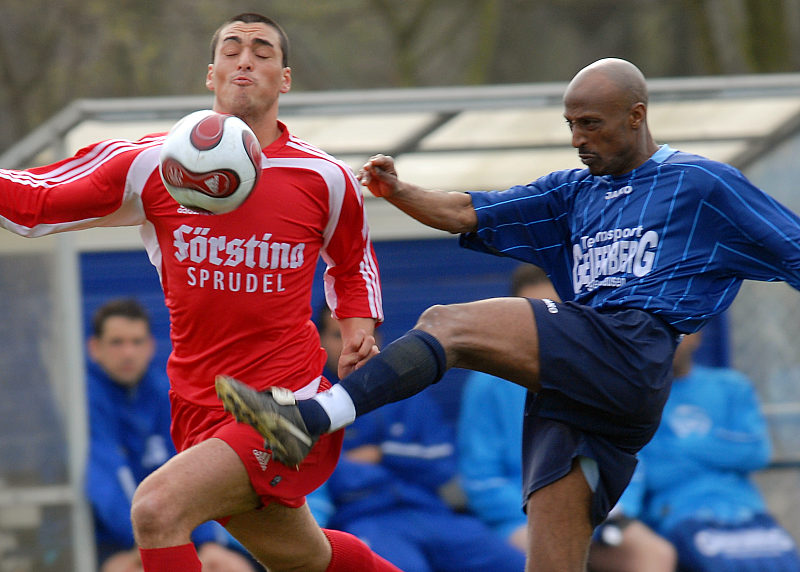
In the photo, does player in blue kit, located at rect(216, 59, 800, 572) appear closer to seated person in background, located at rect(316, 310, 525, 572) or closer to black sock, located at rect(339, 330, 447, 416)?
black sock, located at rect(339, 330, 447, 416)

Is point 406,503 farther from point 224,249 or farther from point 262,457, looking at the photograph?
point 224,249

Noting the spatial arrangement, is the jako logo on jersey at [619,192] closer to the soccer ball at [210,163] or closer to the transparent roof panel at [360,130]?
the soccer ball at [210,163]

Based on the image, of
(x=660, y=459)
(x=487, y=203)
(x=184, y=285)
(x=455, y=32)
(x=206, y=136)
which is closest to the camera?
(x=206, y=136)

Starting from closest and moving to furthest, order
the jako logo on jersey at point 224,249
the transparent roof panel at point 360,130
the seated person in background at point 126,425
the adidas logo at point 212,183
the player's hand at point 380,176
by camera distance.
Answer: 1. the adidas logo at point 212,183
2. the jako logo on jersey at point 224,249
3. the player's hand at point 380,176
4. the seated person in background at point 126,425
5. the transparent roof panel at point 360,130

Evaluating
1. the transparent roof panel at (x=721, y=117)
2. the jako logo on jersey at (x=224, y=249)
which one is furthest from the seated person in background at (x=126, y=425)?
the transparent roof panel at (x=721, y=117)

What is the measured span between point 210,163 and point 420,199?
3.10 feet

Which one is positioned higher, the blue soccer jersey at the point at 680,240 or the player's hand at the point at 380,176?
the player's hand at the point at 380,176

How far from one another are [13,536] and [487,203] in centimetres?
345

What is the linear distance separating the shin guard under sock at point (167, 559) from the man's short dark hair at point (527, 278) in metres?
3.29

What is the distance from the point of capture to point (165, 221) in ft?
14.6

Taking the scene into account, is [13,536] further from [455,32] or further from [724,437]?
[455,32]

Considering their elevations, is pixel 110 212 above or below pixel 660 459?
above

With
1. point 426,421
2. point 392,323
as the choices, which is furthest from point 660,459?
point 392,323

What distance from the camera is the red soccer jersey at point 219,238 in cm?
437
